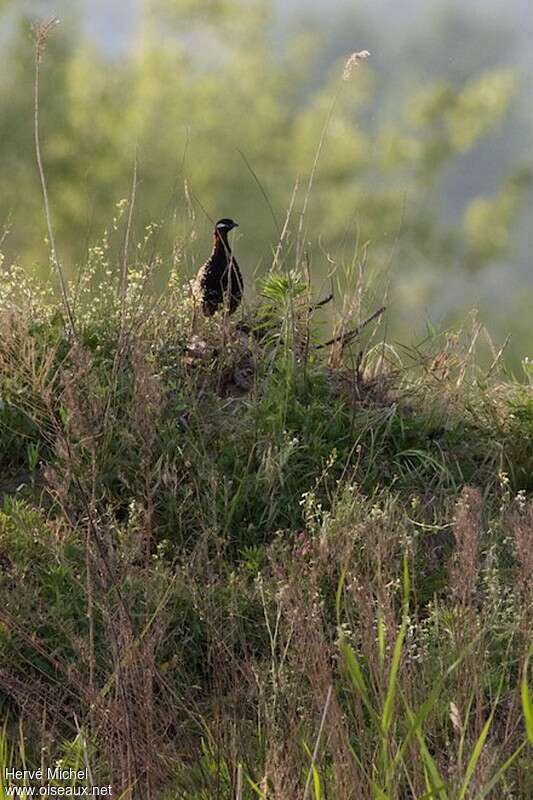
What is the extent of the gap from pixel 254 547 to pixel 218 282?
93.1 inches

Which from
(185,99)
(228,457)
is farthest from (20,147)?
(228,457)

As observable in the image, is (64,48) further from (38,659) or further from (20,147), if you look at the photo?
(38,659)

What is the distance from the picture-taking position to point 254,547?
4699 millimetres

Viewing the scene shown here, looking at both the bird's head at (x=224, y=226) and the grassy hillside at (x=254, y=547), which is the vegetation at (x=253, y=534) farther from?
the bird's head at (x=224, y=226)

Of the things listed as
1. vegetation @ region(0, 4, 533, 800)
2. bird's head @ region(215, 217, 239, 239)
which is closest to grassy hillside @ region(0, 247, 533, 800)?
vegetation @ region(0, 4, 533, 800)

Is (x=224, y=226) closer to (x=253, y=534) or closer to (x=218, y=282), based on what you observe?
(x=218, y=282)

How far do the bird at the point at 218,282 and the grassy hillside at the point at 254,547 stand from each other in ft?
0.30

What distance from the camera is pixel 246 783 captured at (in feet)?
9.62

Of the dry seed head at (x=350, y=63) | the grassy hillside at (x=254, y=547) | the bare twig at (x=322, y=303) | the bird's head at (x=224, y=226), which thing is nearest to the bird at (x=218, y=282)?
the grassy hillside at (x=254, y=547)

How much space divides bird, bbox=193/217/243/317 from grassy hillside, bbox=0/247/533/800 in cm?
9

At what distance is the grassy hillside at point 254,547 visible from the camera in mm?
2652

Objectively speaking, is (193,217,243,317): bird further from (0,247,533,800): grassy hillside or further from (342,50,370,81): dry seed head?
(342,50,370,81): dry seed head

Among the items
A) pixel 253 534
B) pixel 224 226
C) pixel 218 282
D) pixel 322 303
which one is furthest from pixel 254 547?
pixel 224 226

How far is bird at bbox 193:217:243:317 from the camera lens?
6625 millimetres
